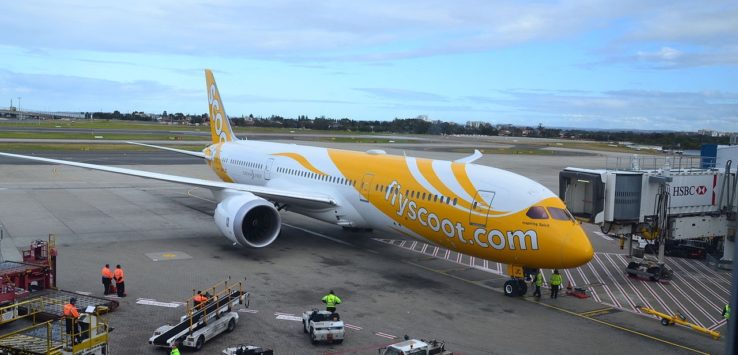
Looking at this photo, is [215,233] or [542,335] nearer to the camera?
[542,335]

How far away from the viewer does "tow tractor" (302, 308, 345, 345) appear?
14.4 metres

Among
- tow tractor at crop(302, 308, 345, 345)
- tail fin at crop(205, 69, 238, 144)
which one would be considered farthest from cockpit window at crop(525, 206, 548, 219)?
tail fin at crop(205, 69, 238, 144)

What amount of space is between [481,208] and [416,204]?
2.81 m

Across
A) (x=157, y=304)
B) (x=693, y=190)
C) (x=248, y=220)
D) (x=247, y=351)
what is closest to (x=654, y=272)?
(x=693, y=190)

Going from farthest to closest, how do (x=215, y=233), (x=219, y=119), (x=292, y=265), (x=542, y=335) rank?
(x=219, y=119), (x=215, y=233), (x=292, y=265), (x=542, y=335)

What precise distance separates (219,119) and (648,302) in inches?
1069

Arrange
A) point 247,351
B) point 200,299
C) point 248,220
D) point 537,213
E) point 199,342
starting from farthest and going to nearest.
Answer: point 248,220 → point 537,213 → point 200,299 → point 199,342 → point 247,351

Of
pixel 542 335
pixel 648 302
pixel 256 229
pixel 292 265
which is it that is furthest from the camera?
pixel 256 229

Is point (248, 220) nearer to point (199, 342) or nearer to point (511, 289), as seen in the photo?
point (199, 342)

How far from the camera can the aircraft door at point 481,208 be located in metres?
18.7

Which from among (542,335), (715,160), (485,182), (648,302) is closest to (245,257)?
(485,182)

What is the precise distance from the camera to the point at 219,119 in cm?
3797

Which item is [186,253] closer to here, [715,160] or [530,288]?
[530,288]

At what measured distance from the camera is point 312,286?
64.1ft
